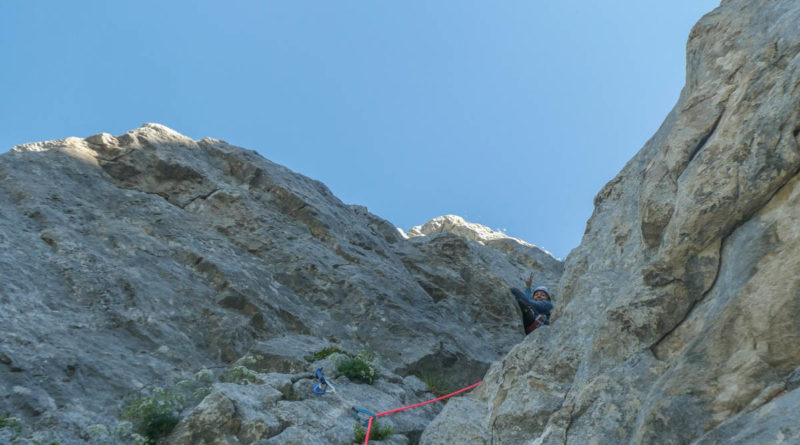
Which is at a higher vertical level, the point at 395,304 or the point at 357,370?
the point at 395,304

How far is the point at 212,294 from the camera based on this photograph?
1367 cm

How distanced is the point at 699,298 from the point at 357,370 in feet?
21.7

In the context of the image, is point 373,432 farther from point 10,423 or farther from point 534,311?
point 534,311

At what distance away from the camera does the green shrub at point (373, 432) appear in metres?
9.81

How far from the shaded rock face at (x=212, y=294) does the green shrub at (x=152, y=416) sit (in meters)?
0.23

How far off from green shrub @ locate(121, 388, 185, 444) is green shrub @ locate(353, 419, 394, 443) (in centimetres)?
281

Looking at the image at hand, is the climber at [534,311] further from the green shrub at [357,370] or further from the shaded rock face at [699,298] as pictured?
the green shrub at [357,370]

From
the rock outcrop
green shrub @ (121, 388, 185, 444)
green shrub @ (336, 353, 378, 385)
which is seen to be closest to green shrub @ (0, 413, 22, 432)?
the rock outcrop

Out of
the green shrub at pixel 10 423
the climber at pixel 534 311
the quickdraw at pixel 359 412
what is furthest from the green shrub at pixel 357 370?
the climber at pixel 534 311

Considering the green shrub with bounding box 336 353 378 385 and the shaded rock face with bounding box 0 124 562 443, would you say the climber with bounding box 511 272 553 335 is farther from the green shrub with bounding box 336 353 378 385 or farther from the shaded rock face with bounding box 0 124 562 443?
the green shrub with bounding box 336 353 378 385

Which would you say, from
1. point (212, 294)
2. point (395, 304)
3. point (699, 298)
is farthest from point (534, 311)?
point (699, 298)

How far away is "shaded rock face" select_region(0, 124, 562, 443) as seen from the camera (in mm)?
9438

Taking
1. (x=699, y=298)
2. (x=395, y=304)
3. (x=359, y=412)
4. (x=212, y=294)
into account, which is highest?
(x=395, y=304)

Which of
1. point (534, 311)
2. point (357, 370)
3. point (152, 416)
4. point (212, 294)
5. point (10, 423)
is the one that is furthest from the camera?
point (534, 311)
